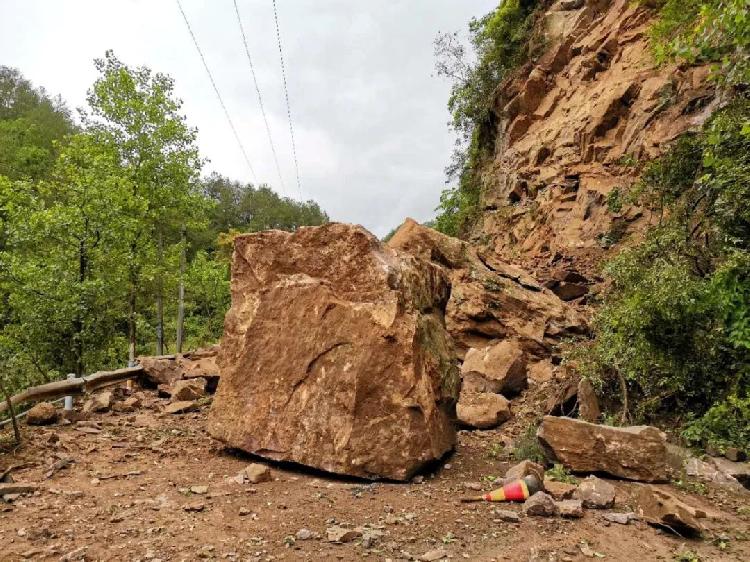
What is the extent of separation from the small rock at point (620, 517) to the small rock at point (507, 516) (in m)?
0.73

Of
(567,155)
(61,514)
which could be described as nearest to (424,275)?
(61,514)

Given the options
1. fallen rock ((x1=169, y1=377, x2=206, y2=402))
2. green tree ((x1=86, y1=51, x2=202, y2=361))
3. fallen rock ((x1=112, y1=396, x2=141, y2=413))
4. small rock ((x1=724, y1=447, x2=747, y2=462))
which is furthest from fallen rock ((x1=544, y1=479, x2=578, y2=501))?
green tree ((x1=86, y1=51, x2=202, y2=361))

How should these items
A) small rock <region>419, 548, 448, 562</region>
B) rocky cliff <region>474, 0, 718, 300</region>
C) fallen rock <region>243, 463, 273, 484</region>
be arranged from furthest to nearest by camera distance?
rocky cliff <region>474, 0, 718, 300</region>
fallen rock <region>243, 463, 273, 484</region>
small rock <region>419, 548, 448, 562</region>

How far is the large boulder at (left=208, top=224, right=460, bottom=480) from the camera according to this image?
4.79 metres

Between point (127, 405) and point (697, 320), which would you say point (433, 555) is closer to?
point (697, 320)

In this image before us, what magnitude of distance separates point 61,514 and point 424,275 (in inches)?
158

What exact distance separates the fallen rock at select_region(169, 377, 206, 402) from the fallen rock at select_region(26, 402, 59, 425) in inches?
69.0

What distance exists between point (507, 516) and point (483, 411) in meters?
3.43

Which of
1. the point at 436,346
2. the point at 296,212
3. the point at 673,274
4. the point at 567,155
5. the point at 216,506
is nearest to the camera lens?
the point at 216,506

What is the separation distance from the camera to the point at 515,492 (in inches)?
166

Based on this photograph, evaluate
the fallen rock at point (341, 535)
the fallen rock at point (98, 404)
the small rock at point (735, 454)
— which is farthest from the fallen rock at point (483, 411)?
the fallen rock at point (98, 404)

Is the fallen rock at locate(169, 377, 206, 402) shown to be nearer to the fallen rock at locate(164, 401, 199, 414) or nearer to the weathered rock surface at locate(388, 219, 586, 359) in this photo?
the fallen rock at locate(164, 401, 199, 414)

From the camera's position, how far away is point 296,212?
43844 mm

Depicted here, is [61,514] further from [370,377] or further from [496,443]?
[496,443]
